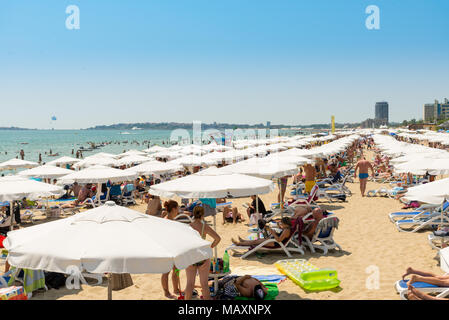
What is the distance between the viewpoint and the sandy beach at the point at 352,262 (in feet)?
18.4

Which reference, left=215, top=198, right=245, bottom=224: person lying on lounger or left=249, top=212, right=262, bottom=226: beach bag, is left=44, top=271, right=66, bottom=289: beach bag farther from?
left=215, top=198, right=245, bottom=224: person lying on lounger

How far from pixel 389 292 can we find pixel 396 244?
8.87ft

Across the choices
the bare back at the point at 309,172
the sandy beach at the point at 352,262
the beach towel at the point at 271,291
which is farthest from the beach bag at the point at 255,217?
the bare back at the point at 309,172

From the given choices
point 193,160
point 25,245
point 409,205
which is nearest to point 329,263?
point 25,245

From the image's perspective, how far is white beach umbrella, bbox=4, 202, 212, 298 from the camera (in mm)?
3053

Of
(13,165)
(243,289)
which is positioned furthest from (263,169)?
(13,165)

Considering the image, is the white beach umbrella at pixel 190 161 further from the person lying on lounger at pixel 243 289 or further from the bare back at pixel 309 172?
the person lying on lounger at pixel 243 289

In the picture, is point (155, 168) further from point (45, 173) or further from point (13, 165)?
point (13, 165)

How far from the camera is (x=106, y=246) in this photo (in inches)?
125

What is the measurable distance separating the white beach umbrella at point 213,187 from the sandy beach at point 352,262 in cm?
146

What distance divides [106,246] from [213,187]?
2843 mm

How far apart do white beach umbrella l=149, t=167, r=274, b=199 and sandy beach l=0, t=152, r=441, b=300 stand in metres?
1.46

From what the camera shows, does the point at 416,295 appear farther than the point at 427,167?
No

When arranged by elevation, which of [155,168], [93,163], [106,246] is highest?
[106,246]
